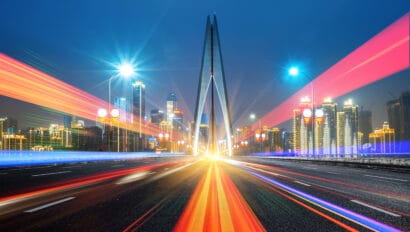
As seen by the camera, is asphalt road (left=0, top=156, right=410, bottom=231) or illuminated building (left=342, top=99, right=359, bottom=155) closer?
asphalt road (left=0, top=156, right=410, bottom=231)

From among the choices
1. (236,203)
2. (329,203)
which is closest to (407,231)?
(329,203)

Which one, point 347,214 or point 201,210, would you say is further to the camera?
point 201,210

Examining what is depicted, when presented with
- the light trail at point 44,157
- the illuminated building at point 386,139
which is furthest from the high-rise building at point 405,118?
the light trail at point 44,157

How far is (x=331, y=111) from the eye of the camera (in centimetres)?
11931

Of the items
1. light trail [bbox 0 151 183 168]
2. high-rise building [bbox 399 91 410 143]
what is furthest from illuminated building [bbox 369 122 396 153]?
light trail [bbox 0 151 183 168]

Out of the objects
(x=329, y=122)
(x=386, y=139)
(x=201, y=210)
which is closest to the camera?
(x=201, y=210)

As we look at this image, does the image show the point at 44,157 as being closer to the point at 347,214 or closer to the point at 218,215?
the point at 218,215

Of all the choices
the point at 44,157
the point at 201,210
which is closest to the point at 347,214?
the point at 201,210

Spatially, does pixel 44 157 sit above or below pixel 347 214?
below

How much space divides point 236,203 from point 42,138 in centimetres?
3536

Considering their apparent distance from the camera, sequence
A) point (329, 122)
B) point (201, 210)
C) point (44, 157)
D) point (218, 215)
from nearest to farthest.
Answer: point (218, 215), point (201, 210), point (44, 157), point (329, 122)

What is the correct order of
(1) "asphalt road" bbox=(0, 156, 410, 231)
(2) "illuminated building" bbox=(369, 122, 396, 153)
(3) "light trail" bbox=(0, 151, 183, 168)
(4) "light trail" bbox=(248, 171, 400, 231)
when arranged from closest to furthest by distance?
(4) "light trail" bbox=(248, 171, 400, 231) → (1) "asphalt road" bbox=(0, 156, 410, 231) → (3) "light trail" bbox=(0, 151, 183, 168) → (2) "illuminated building" bbox=(369, 122, 396, 153)

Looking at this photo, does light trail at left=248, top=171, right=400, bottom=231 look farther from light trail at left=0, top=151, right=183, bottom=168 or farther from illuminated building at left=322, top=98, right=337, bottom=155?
illuminated building at left=322, top=98, right=337, bottom=155

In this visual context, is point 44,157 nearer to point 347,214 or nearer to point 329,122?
point 347,214
